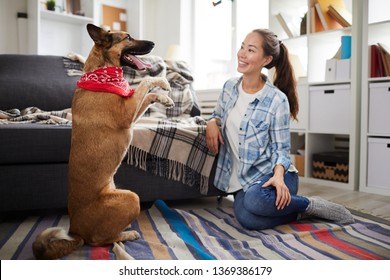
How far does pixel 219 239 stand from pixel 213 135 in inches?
21.9

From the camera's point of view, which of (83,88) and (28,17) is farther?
(28,17)

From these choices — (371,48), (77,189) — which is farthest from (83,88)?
(371,48)

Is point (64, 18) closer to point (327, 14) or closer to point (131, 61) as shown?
point (327, 14)

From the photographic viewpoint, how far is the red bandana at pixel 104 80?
4.35ft

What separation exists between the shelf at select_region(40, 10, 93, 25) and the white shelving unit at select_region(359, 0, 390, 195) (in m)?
2.97

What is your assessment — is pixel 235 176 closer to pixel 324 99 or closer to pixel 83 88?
pixel 83 88

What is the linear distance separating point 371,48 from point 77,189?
2346mm

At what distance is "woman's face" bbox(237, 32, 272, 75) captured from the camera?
5.74 ft

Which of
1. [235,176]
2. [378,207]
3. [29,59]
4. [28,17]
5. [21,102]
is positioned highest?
[28,17]

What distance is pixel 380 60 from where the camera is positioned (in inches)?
105

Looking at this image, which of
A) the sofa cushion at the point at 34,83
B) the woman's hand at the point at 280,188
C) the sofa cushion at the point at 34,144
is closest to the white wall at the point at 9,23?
the sofa cushion at the point at 34,83

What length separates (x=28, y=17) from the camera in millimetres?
4016
